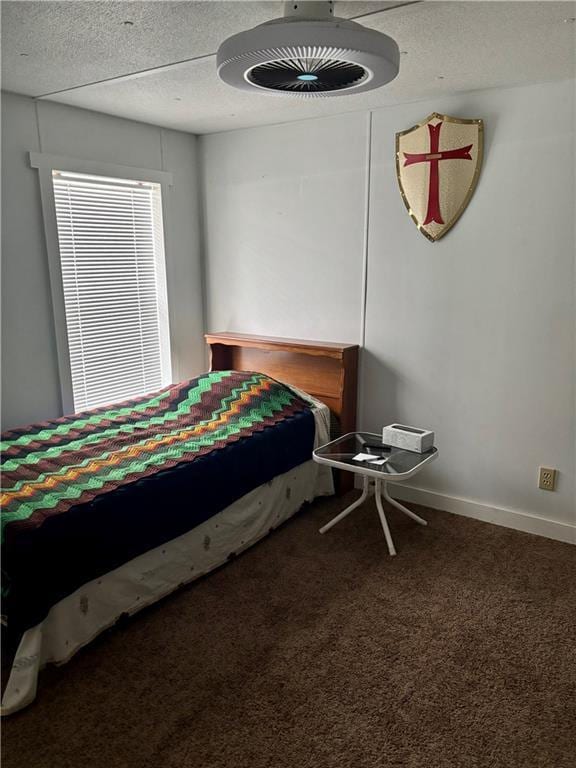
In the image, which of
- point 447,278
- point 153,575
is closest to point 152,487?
point 153,575

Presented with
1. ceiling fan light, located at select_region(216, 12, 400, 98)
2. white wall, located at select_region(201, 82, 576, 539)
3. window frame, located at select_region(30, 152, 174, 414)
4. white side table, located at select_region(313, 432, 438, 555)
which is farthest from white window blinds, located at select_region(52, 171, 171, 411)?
ceiling fan light, located at select_region(216, 12, 400, 98)

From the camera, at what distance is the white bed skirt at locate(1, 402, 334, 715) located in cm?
181

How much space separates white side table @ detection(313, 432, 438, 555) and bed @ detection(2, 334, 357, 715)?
235 mm

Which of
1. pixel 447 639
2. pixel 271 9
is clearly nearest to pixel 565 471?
pixel 447 639

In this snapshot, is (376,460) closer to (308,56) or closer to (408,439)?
(408,439)

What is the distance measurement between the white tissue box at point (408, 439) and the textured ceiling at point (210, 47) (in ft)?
5.55

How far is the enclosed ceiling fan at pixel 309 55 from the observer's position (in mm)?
1576

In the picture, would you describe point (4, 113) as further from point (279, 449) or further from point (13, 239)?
point (279, 449)

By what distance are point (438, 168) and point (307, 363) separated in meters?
1.34

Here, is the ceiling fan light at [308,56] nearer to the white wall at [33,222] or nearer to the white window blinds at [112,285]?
the white wall at [33,222]

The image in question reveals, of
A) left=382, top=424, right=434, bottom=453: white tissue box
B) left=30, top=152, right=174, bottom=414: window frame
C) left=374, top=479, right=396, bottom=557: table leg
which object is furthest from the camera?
left=30, top=152, right=174, bottom=414: window frame

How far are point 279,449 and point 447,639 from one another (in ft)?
3.97

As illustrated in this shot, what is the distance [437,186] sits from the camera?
9.40ft

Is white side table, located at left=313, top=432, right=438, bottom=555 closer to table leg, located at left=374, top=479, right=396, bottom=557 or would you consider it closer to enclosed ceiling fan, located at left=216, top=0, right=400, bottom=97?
table leg, located at left=374, top=479, right=396, bottom=557
